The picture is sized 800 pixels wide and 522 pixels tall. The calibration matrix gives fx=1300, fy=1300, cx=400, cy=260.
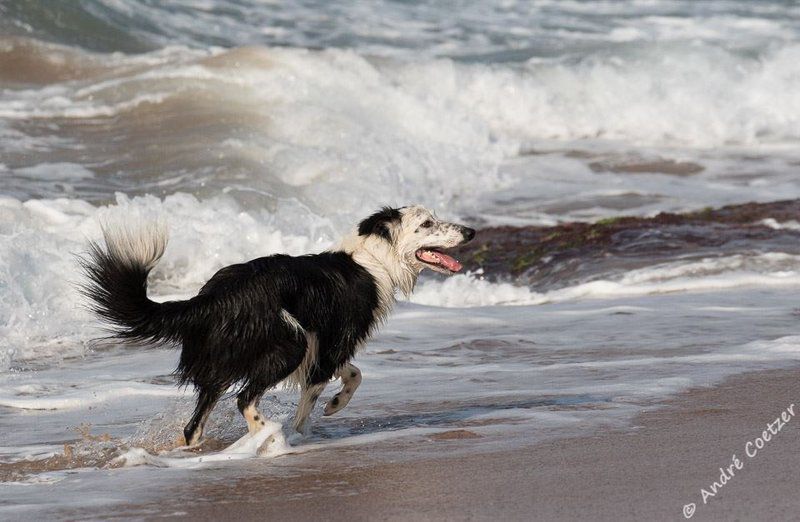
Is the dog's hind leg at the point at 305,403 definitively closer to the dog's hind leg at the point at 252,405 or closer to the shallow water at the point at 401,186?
the shallow water at the point at 401,186

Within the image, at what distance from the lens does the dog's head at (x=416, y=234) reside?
679 cm

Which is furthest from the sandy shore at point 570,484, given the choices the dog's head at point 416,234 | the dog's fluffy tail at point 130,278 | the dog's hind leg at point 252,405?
the dog's head at point 416,234

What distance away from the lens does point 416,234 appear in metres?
6.86

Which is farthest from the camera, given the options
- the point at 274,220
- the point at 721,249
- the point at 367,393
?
A: the point at 274,220

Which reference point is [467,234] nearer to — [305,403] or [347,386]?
[347,386]

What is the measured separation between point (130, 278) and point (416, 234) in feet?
5.63

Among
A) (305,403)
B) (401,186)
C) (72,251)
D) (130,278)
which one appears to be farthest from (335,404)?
(401,186)

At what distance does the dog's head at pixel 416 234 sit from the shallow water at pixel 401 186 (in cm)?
76

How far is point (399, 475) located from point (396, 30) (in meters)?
20.3

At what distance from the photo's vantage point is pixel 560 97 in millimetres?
20484

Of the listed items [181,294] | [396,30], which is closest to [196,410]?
[181,294]

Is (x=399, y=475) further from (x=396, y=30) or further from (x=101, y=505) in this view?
(x=396, y=30)

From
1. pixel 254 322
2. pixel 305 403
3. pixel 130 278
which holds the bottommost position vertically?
pixel 305 403

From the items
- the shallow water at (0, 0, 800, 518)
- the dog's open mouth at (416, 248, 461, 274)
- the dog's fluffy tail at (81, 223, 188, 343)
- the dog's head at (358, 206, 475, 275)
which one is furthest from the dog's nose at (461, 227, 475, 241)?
the dog's fluffy tail at (81, 223, 188, 343)
